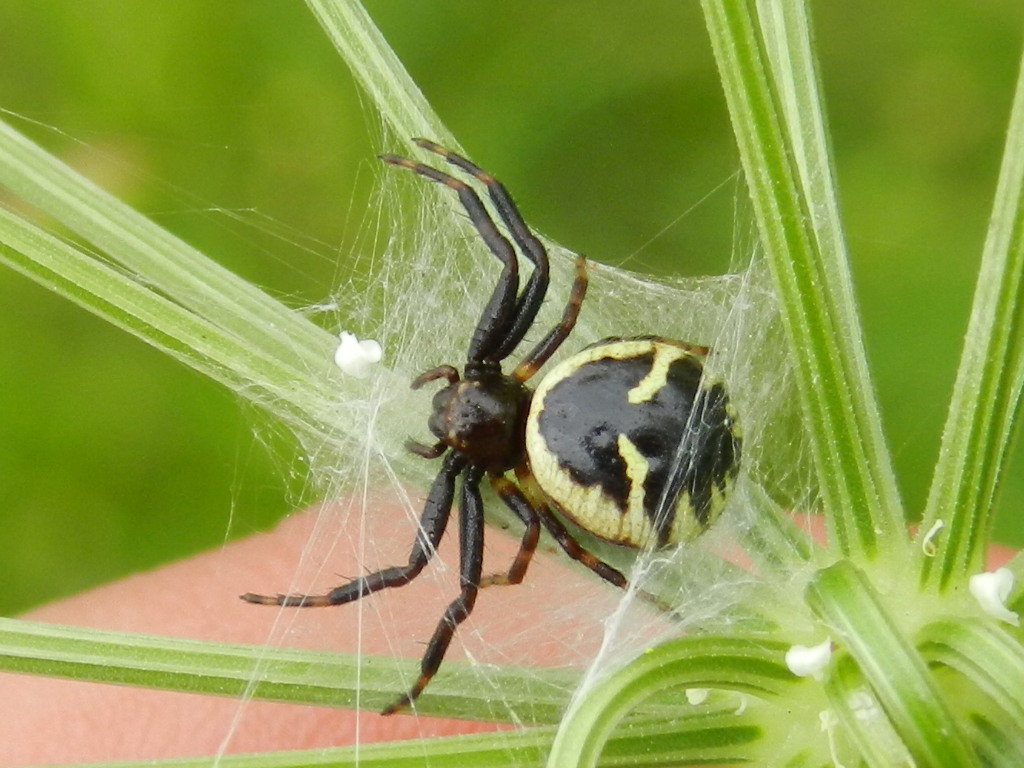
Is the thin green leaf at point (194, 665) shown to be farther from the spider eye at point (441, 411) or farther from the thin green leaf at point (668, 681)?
the spider eye at point (441, 411)

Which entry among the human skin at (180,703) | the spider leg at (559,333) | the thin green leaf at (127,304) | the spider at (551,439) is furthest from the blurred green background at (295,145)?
the thin green leaf at (127,304)

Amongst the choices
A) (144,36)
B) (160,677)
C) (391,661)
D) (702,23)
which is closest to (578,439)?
(391,661)

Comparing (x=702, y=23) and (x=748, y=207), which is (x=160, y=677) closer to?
(x=748, y=207)

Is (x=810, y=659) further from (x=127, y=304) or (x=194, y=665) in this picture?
(x=127, y=304)

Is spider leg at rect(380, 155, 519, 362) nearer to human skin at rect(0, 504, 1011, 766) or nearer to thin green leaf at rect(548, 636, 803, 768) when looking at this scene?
human skin at rect(0, 504, 1011, 766)

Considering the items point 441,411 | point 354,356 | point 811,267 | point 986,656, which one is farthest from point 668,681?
point 441,411
